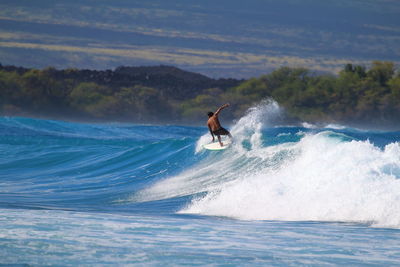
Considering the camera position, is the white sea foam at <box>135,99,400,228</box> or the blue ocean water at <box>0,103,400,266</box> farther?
the white sea foam at <box>135,99,400,228</box>

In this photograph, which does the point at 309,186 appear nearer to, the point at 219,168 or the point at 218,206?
the point at 218,206

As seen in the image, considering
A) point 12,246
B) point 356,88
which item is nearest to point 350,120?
point 356,88

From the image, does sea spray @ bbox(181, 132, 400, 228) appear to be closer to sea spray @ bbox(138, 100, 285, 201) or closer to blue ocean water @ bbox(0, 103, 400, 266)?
blue ocean water @ bbox(0, 103, 400, 266)

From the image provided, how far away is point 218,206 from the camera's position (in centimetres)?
1407

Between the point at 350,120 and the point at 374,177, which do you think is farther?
the point at 350,120

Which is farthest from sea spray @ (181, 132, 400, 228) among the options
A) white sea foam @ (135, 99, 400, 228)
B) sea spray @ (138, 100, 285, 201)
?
sea spray @ (138, 100, 285, 201)

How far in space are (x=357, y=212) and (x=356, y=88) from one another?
321 ft

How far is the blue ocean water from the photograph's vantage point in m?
8.91

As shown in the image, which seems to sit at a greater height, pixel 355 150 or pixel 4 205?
pixel 355 150

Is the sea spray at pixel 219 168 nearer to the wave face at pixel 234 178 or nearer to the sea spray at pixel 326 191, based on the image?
the wave face at pixel 234 178

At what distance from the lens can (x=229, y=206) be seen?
45.6ft

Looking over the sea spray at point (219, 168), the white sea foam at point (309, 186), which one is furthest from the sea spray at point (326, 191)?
the sea spray at point (219, 168)

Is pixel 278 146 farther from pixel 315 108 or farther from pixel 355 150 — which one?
pixel 315 108

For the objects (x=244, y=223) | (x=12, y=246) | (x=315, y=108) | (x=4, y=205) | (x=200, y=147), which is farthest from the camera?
(x=315, y=108)
